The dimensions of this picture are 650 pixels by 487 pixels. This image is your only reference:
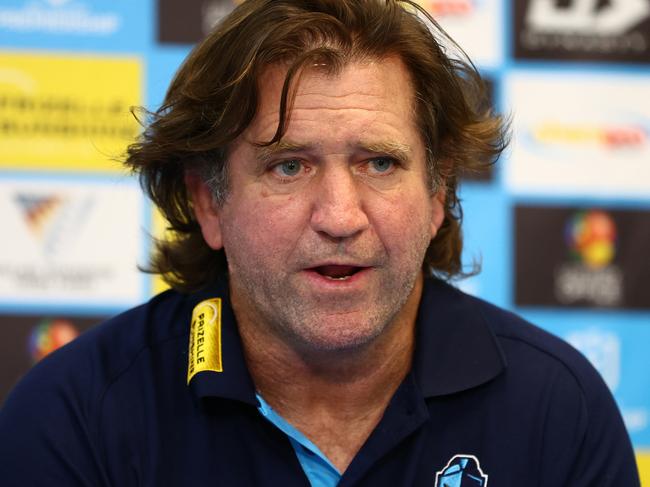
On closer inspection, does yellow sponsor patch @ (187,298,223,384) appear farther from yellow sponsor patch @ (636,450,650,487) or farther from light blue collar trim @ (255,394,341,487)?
yellow sponsor patch @ (636,450,650,487)

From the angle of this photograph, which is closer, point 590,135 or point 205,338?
point 205,338

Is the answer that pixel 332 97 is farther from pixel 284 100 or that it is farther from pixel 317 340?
pixel 317 340

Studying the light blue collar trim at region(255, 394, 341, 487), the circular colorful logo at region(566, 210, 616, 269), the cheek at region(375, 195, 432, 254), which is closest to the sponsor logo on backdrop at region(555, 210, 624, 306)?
the circular colorful logo at region(566, 210, 616, 269)

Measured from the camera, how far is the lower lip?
177 cm

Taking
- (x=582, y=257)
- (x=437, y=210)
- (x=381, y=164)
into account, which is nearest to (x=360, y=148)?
(x=381, y=164)

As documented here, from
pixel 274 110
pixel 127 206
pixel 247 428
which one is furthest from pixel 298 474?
pixel 127 206

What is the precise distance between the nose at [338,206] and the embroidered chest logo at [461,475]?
0.46 metres

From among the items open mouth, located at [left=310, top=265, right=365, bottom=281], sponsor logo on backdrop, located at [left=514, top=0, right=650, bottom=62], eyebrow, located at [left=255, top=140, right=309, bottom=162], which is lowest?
open mouth, located at [left=310, top=265, right=365, bottom=281]

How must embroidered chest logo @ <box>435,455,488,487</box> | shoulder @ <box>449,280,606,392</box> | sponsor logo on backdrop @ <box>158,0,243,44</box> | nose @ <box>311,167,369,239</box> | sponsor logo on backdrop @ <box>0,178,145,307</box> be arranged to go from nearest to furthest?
nose @ <box>311,167,369,239</box> → embroidered chest logo @ <box>435,455,488,487</box> → shoulder @ <box>449,280,606,392</box> → sponsor logo on backdrop @ <box>0,178,145,307</box> → sponsor logo on backdrop @ <box>158,0,243,44</box>

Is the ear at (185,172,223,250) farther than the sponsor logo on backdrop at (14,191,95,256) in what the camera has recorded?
No

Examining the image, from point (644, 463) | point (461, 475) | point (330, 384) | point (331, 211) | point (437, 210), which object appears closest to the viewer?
point (331, 211)

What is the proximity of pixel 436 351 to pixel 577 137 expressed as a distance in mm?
1731

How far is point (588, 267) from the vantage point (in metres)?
3.49

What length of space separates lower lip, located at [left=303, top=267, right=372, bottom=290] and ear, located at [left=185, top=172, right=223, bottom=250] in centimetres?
34
